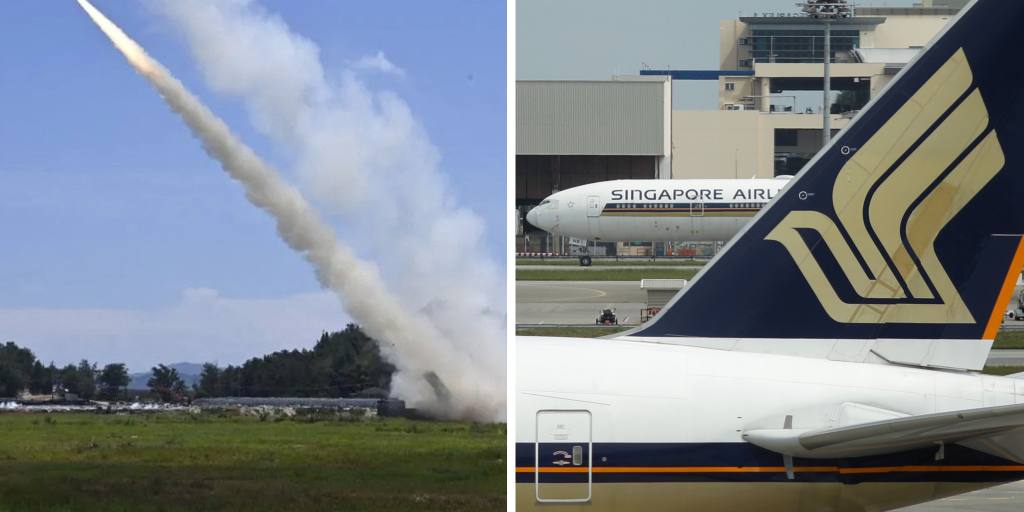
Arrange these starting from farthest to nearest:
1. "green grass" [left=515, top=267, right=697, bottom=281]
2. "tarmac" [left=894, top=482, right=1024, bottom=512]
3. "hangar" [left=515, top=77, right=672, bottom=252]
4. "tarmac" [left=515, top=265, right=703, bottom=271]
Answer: "hangar" [left=515, top=77, right=672, bottom=252] → "tarmac" [left=515, top=265, right=703, bottom=271] → "green grass" [left=515, top=267, right=697, bottom=281] → "tarmac" [left=894, top=482, right=1024, bottom=512]

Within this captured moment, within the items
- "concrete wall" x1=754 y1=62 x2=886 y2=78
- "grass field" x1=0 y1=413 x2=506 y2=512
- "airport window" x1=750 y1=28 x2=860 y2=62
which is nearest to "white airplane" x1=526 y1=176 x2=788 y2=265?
"grass field" x1=0 y1=413 x2=506 y2=512

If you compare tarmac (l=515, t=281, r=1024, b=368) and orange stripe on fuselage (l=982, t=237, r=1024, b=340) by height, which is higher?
tarmac (l=515, t=281, r=1024, b=368)

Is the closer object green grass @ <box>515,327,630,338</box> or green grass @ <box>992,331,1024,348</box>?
green grass @ <box>992,331,1024,348</box>

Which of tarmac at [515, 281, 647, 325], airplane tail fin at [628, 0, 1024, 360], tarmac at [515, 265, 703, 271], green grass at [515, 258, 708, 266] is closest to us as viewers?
airplane tail fin at [628, 0, 1024, 360]

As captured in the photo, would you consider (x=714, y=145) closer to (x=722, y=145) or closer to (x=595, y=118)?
(x=722, y=145)

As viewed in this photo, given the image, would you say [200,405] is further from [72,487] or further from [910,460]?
[910,460]

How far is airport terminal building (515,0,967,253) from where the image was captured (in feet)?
315

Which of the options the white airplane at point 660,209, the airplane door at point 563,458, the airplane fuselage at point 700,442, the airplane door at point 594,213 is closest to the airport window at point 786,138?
the white airplane at point 660,209

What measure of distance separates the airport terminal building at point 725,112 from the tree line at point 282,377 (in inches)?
770

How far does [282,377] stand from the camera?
46562 millimetres

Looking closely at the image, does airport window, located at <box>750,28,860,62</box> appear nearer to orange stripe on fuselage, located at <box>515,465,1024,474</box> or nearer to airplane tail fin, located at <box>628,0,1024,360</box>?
airplane tail fin, located at <box>628,0,1024,360</box>

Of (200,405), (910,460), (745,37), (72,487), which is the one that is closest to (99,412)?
(72,487)

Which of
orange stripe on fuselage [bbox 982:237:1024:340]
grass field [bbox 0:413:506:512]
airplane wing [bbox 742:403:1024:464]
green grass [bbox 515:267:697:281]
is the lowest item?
grass field [bbox 0:413:506:512]

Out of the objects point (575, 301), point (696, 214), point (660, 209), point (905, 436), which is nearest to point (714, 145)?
point (660, 209)
